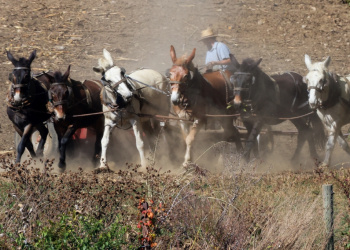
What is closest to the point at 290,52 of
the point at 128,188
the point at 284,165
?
the point at 284,165

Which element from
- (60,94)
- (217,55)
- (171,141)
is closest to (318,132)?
(217,55)

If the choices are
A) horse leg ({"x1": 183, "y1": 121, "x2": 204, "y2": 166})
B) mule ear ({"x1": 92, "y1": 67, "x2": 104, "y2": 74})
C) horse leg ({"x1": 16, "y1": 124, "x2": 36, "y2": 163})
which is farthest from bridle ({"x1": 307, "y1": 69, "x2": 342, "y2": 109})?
horse leg ({"x1": 16, "y1": 124, "x2": 36, "y2": 163})

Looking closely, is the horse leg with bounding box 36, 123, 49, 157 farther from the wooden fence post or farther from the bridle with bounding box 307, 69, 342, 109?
the wooden fence post

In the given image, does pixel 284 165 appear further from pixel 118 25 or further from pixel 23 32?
pixel 23 32

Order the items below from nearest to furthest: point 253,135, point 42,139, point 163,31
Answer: point 253,135
point 42,139
point 163,31

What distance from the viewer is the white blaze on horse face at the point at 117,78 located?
888cm

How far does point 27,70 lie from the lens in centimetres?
871

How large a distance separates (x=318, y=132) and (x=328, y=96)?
1.91m

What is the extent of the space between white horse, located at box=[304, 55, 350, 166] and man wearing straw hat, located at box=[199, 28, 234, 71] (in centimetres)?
193

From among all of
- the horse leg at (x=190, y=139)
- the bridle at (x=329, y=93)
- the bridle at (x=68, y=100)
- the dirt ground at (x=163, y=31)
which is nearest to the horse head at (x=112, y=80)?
the bridle at (x=68, y=100)

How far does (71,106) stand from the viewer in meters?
9.09

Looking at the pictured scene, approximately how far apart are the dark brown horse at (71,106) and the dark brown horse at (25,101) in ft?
1.20

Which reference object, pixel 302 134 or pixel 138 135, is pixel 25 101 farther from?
pixel 302 134

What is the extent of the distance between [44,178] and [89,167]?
4279 mm
